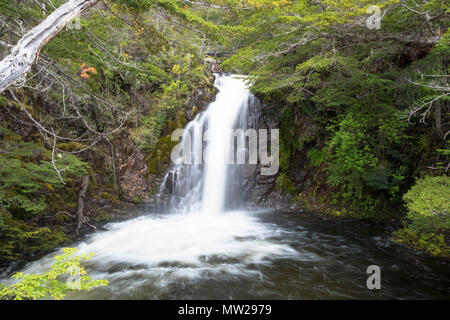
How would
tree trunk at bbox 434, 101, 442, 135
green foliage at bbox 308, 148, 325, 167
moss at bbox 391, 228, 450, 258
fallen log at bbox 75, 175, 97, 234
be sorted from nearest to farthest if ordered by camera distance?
1. moss at bbox 391, 228, 450, 258
2. tree trunk at bbox 434, 101, 442, 135
3. fallen log at bbox 75, 175, 97, 234
4. green foliage at bbox 308, 148, 325, 167

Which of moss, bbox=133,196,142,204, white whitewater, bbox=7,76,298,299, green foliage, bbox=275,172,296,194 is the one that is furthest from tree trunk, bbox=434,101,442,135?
moss, bbox=133,196,142,204

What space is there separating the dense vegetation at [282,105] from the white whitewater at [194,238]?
119cm

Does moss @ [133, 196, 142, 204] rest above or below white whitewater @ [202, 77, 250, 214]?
below

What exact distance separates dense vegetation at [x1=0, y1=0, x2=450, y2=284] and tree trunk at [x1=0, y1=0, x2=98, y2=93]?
78cm

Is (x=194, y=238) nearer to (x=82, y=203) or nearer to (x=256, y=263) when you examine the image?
(x=256, y=263)

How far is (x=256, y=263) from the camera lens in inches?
209

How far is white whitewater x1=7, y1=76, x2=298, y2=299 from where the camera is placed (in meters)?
4.83

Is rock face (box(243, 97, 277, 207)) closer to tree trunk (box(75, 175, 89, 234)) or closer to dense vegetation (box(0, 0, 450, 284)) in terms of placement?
dense vegetation (box(0, 0, 450, 284))

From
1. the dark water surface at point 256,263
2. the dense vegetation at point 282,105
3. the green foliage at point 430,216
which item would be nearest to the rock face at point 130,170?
the dense vegetation at point 282,105

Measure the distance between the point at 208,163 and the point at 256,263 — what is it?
5.84 meters

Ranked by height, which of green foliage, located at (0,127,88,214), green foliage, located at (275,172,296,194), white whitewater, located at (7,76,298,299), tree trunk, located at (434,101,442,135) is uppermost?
tree trunk, located at (434,101,442,135)

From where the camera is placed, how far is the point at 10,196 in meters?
5.71

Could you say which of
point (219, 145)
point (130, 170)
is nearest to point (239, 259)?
point (219, 145)
